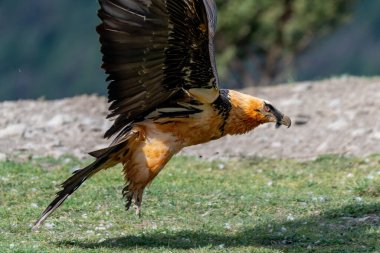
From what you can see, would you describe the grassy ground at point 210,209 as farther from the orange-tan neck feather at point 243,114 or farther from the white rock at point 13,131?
the white rock at point 13,131

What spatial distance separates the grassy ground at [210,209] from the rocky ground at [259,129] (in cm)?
75

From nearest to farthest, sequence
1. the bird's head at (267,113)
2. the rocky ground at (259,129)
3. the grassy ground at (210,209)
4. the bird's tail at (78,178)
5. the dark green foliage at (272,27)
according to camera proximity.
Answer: the bird's tail at (78,178) → the grassy ground at (210,209) → the bird's head at (267,113) → the rocky ground at (259,129) → the dark green foliage at (272,27)

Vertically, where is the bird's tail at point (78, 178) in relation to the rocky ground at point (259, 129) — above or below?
above

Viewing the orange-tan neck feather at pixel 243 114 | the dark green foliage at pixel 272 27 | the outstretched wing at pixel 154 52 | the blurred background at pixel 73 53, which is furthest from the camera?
the blurred background at pixel 73 53

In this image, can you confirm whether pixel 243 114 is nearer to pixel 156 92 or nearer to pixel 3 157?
pixel 156 92

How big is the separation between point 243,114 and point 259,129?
5.65 meters

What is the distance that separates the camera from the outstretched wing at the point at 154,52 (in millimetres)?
7754

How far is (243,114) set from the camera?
848 cm

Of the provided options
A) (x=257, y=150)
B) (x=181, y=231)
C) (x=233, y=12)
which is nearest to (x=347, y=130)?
(x=257, y=150)

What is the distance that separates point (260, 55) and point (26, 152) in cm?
1317

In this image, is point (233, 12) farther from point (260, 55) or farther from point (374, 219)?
point (374, 219)

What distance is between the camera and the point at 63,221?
8.98m

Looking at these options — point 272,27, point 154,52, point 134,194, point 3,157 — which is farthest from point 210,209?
point 272,27

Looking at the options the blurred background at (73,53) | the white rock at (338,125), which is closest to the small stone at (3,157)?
the white rock at (338,125)
